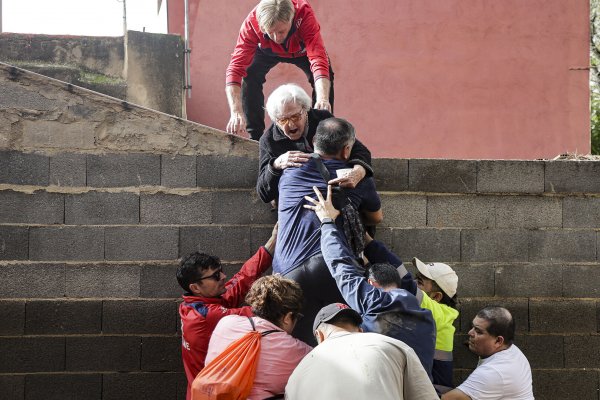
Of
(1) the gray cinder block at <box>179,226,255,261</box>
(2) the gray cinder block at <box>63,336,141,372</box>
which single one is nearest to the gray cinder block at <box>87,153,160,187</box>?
(1) the gray cinder block at <box>179,226,255,261</box>

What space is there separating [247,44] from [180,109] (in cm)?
319

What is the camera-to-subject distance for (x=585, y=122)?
11133 millimetres

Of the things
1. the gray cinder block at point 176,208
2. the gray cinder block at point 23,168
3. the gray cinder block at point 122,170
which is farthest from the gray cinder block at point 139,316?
the gray cinder block at point 23,168

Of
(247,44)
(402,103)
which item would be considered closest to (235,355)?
(247,44)

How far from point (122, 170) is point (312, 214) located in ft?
5.75

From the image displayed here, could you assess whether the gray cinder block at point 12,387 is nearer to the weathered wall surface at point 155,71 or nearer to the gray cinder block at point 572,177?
the gray cinder block at point 572,177

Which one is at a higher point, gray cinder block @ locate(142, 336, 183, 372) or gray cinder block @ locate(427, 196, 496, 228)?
gray cinder block @ locate(427, 196, 496, 228)

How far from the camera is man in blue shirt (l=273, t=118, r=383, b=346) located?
4523mm

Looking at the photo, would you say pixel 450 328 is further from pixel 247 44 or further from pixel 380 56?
pixel 380 56

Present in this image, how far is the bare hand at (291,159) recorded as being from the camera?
4.69 metres

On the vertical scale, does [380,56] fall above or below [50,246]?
above

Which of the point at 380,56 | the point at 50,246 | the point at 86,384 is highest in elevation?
the point at 380,56

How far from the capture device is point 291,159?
473 centimetres

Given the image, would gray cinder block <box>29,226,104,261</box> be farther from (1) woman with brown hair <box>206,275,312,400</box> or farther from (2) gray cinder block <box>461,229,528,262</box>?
(2) gray cinder block <box>461,229,528,262</box>
